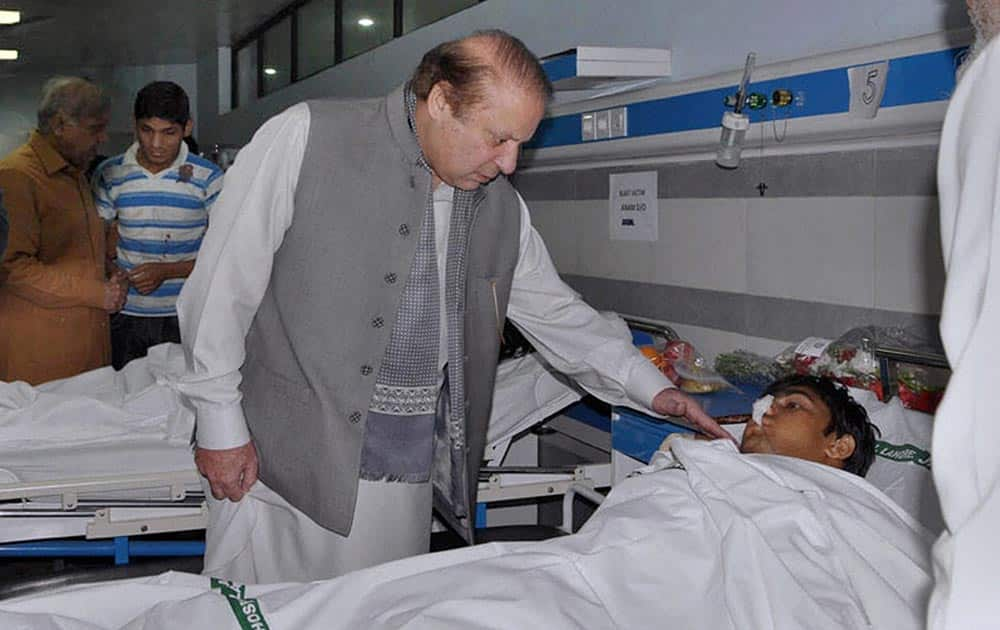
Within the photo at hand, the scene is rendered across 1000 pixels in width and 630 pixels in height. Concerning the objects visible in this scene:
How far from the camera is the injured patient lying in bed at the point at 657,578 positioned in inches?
74.0

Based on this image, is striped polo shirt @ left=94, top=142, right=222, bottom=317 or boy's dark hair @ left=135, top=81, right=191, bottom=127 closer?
boy's dark hair @ left=135, top=81, right=191, bottom=127

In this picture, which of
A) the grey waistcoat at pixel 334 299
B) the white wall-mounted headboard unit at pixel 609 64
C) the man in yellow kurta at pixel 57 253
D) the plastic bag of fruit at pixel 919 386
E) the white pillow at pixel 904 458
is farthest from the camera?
the man in yellow kurta at pixel 57 253

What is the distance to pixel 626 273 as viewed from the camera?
4641mm

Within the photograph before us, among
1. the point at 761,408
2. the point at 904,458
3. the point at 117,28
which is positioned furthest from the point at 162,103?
the point at 117,28

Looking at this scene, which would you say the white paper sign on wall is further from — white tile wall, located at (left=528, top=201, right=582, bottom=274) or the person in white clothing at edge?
the person in white clothing at edge

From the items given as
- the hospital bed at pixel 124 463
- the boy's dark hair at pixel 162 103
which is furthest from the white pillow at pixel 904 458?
the boy's dark hair at pixel 162 103

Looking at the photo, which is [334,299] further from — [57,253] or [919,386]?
[57,253]

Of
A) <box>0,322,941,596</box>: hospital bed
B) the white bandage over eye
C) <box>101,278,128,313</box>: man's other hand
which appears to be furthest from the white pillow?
<box>101,278,128,313</box>: man's other hand

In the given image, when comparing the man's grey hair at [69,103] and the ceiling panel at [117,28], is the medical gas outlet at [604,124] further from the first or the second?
the ceiling panel at [117,28]

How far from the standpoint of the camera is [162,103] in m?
4.90

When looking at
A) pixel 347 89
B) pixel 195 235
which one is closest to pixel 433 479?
pixel 195 235

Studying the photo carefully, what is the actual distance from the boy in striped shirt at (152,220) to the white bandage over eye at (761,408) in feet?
9.88

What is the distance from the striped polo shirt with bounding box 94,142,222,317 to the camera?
519 centimetres

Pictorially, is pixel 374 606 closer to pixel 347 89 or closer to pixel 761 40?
pixel 761 40
